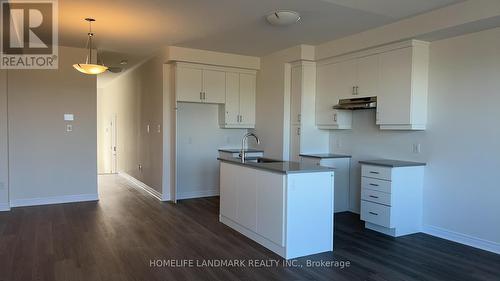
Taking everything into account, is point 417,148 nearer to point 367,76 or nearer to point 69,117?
point 367,76

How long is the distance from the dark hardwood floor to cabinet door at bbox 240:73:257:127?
2142mm

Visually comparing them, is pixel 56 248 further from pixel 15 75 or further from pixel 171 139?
pixel 15 75

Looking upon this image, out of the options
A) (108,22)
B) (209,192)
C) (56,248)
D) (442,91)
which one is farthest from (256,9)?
(209,192)

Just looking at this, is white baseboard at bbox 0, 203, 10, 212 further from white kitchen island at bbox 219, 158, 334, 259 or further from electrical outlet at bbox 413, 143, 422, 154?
electrical outlet at bbox 413, 143, 422, 154

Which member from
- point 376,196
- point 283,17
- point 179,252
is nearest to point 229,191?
point 179,252

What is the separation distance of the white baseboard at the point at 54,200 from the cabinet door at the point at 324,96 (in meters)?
4.11

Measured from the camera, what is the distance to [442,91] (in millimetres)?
Answer: 4289

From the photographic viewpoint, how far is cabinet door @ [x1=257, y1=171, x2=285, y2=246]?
3578 mm

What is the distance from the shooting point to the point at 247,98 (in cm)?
677

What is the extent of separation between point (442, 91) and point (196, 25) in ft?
10.4

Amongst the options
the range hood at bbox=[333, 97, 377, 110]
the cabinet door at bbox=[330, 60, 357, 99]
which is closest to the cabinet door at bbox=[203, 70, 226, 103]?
the cabinet door at bbox=[330, 60, 357, 99]

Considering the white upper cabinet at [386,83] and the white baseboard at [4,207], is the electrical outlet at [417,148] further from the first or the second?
the white baseboard at [4,207]

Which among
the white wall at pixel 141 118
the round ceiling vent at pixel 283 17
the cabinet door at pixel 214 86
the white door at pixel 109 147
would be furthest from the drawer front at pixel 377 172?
the white door at pixel 109 147

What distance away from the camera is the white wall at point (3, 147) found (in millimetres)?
5426
